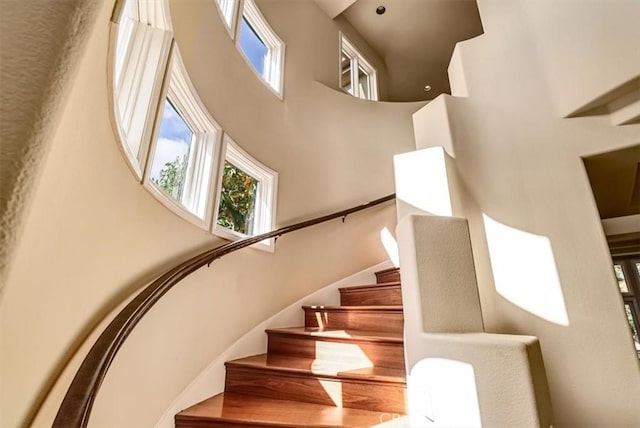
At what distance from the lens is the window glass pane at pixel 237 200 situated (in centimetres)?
233

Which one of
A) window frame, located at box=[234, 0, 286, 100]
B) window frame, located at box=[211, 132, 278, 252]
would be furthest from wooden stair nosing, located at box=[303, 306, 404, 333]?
window frame, located at box=[234, 0, 286, 100]

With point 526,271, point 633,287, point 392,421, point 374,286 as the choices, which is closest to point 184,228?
point 392,421

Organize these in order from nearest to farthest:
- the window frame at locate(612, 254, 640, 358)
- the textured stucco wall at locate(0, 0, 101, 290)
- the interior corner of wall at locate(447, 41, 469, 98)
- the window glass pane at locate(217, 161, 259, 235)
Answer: the textured stucco wall at locate(0, 0, 101, 290)
the interior corner of wall at locate(447, 41, 469, 98)
the window glass pane at locate(217, 161, 259, 235)
the window frame at locate(612, 254, 640, 358)

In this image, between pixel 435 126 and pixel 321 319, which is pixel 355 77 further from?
pixel 321 319

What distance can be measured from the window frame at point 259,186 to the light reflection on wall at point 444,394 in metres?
1.50

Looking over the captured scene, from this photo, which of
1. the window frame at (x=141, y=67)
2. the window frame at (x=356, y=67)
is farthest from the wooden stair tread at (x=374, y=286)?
the window frame at (x=356, y=67)

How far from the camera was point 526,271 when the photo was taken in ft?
5.20

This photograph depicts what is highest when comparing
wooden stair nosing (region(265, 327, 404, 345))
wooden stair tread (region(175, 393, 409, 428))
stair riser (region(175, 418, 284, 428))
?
wooden stair nosing (region(265, 327, 404, 345))

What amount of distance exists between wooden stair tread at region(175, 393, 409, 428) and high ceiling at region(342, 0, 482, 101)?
4.58m

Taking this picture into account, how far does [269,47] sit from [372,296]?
273cm

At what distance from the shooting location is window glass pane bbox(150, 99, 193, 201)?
173cm

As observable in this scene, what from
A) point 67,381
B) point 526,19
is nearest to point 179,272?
point 67,381

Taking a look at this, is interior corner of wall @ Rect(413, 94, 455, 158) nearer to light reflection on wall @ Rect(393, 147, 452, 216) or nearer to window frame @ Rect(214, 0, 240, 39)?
light reflection on wall @ Rect(393, 147, 452, 216)

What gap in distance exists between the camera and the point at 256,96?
2662 mm
